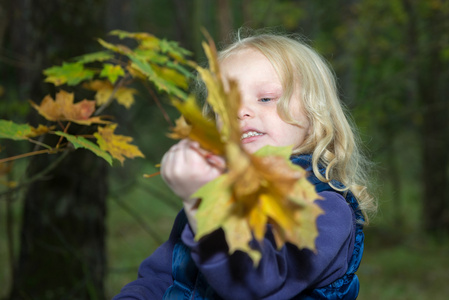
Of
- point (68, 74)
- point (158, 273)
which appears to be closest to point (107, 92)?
point (68, 74)

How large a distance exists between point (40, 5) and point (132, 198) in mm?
10705

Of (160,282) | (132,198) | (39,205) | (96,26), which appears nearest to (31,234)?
(39,205)

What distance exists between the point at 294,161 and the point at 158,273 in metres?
0.65

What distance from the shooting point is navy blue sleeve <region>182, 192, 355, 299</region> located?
989 mm

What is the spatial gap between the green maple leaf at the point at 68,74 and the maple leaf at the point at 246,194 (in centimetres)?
140

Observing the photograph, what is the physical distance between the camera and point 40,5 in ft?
9.50

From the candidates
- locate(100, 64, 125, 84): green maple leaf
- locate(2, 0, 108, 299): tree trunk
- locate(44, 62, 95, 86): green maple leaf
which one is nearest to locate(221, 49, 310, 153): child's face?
locate(100, 64, 125, 84): green maple leaf

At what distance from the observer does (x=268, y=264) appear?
39.2 inches

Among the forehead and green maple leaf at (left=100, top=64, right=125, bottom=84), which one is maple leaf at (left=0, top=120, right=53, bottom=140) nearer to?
green maple leaf at (left=100, top=64, right=125, bottom=84)

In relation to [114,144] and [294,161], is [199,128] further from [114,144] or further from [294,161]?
[114,144]

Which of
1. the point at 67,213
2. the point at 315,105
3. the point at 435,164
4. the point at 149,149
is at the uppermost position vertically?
the point at 315,105

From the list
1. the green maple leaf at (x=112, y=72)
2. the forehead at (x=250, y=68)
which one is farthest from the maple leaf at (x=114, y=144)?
the forehead at (x=250, y=68)

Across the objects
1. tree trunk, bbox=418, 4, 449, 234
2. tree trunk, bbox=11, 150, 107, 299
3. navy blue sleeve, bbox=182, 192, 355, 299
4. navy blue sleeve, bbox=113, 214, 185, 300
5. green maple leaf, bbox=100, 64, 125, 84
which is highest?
green maple leaf, bbox=100, 64, 125, 84

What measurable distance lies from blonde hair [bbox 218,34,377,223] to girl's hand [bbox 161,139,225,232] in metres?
0.50
